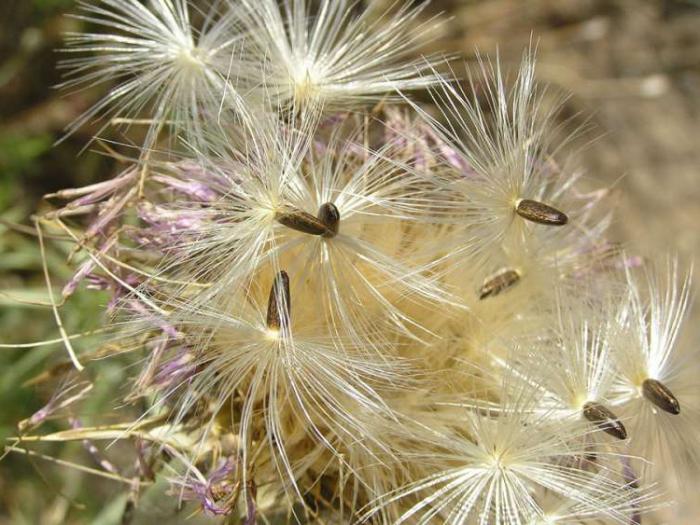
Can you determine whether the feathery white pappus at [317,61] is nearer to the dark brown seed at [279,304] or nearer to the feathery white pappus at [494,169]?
the feathery white pappus at [494,169]

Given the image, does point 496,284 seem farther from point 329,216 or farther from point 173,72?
point 173,72

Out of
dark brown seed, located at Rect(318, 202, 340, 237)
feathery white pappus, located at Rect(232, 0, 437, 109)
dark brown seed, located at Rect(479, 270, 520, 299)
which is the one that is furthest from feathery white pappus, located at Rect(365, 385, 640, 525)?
feathery white pappus, located at Rect(232, 0, 437, 109)

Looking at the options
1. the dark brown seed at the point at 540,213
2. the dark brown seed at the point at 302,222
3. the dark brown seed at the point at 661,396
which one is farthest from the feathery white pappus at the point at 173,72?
the dark brown seed at the point at 661,396

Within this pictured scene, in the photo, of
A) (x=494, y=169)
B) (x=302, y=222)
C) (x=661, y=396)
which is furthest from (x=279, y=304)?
(x=661, y=396)

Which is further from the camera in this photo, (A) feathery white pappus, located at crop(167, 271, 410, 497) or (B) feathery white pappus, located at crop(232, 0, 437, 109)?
(B) feathery white pappus, located at crop(232, 0, 437, 109)

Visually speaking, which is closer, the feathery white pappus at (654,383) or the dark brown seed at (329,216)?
the dark brown seed at (329,216)

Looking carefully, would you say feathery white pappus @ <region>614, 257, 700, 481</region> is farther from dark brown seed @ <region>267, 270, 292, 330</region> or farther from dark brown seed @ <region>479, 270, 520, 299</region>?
dark brown seed @ <region>267, 270, 292, 330</region>

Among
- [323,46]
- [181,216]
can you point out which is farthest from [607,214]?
[181,216]

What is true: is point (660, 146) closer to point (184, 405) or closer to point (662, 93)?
point (662, 93)

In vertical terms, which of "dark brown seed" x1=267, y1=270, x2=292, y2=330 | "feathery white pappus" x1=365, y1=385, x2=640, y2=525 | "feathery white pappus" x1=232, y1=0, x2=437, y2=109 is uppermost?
"feathery white pappus" x1=232, y1=0, x2=437, y2=109
